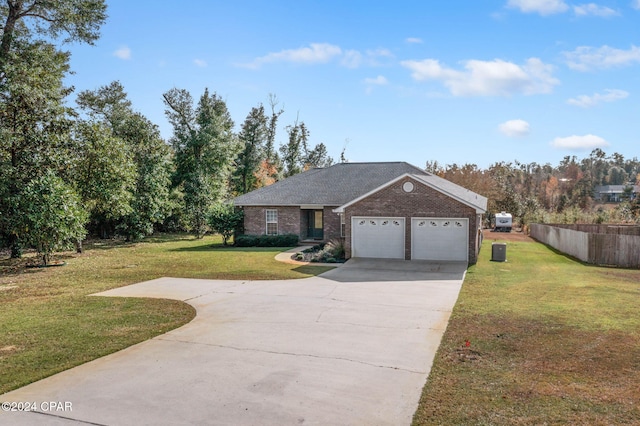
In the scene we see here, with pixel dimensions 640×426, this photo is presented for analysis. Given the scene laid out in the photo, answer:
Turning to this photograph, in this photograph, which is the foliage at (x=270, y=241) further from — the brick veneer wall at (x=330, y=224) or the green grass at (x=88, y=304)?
the green grass at (x=88, y=304)

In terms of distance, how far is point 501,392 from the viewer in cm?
639

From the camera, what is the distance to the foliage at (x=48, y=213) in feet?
60.3

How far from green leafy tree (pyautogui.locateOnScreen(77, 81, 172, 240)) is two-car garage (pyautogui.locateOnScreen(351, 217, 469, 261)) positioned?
15981 mm

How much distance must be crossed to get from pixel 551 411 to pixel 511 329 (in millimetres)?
4162

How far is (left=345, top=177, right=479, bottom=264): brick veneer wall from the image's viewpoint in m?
19.9

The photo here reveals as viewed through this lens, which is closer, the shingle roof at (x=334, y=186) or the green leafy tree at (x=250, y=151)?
the shingle roof at (x=334, y=186)

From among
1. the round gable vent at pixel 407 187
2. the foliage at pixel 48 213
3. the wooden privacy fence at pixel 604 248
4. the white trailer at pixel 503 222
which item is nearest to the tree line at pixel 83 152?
the foliage at pixel 48 213

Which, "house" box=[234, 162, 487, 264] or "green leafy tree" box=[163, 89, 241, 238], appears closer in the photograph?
"house" box=[234, 162, 487, 264]

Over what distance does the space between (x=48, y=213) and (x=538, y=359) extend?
62.0ft

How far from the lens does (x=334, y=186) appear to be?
30031mm

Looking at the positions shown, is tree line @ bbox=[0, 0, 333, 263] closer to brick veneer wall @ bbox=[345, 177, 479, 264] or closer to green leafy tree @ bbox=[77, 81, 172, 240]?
green leafy tree @ bbox=[77, 81, 172, 240]

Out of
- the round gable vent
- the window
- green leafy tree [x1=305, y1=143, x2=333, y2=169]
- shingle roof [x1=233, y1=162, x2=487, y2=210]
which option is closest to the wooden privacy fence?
shingle roof [x1=233, y1=162, x2=487, y2=210]

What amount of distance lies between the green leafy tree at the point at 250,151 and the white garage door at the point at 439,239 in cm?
3304

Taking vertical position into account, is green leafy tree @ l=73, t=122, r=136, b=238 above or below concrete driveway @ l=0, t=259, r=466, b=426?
above
